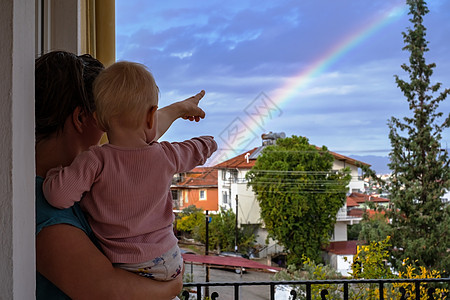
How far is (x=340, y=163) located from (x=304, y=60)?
813 inches

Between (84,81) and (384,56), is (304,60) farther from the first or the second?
(84,81)

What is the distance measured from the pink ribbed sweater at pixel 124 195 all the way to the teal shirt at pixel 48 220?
22mm

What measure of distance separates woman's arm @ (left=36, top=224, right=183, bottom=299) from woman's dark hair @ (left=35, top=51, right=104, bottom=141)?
0.17m

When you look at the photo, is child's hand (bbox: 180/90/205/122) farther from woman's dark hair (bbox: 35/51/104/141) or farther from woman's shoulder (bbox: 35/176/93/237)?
woman's shoulder (bbox: 35/176/93/237)

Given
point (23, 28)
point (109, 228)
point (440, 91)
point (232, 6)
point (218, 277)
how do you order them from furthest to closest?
point (232, 6), point (218, 277), point (440, 91), point (109, 228), point (23, 28)

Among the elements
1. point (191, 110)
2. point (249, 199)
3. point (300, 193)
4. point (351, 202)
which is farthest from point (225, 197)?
point (191, 110)

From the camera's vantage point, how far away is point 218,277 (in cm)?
1847

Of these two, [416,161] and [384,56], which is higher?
[384,56]

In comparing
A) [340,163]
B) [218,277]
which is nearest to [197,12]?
[340,163]

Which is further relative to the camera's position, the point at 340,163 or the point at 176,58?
the point at 176,58

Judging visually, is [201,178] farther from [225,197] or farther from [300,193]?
[300,193]

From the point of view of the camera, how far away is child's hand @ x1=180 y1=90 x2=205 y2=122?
881mm

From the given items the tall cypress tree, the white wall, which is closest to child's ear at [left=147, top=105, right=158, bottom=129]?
the white wall

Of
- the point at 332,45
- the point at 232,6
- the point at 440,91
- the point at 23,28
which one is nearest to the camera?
the point at 23,28
